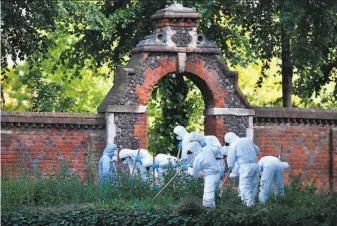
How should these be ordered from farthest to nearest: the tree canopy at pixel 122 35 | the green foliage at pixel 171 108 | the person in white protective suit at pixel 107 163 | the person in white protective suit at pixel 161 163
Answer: the green foliage at pixel 171 108 < the tree canopy at pixel 122 35 < the person in white protective suit at pixel 161 163 < the person in white protective suit at pixel 107 163

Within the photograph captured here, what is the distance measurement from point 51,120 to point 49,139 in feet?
1.42

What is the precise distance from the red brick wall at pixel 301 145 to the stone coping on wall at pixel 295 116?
0.39 ft

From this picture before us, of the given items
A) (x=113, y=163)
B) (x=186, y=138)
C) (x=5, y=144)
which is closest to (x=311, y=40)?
(x=186, y=138)

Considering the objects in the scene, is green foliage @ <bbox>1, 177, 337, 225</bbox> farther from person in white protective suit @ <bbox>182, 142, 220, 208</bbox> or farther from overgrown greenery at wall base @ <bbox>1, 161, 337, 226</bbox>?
person in white protective suit @ <bbox>182, 142, 220, 208</bbox>

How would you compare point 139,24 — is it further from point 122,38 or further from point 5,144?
point 5,144

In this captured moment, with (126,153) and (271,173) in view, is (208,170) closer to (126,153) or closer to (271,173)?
(271,173)

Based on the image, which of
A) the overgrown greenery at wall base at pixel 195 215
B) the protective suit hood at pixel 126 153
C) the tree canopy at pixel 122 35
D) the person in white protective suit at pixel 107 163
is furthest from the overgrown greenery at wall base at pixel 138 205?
the tree canopy at pixel 122 35

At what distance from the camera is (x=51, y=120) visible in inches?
1188

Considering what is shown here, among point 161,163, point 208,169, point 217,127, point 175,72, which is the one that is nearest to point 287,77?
point 217,127

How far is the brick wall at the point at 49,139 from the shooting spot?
1179 inches

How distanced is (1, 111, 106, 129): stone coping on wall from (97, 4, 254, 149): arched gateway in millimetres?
326

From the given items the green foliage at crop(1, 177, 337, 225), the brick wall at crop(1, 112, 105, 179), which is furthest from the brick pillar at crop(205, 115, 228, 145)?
the green foliage at crop(1, 177, 337, 225)

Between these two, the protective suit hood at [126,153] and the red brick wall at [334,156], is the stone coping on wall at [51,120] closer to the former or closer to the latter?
the protective suit hood at [126,153]

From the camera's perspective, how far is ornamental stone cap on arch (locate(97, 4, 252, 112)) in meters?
31.0
